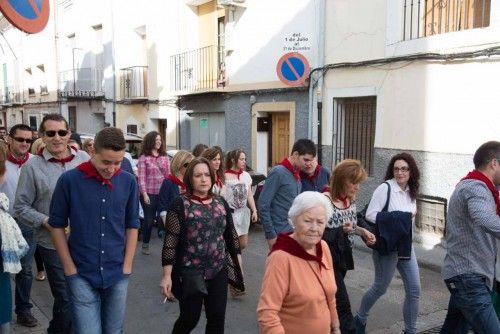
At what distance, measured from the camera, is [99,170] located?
9.88ft

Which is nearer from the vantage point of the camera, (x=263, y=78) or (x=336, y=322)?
(x=336, y=322)

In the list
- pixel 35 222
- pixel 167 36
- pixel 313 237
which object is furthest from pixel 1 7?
pixel 167 36

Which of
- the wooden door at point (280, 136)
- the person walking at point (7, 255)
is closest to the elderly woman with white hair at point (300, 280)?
the person walking at point (7, 255)

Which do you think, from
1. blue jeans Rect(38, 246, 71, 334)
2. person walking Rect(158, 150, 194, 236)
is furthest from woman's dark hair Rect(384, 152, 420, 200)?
blue jeans Rect(38, 246, 71, 334)

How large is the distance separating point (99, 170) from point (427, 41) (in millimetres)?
5944

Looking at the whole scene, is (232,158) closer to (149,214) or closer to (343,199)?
(149,214)

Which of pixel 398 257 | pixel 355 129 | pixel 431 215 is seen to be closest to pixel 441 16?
pixel 355 129

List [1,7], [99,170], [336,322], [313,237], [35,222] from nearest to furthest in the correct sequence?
[313,237] → [336,322] → [99,170] → [35,222] → [1,7]

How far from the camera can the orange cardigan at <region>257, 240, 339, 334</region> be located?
2.43 m

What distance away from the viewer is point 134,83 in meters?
16.4

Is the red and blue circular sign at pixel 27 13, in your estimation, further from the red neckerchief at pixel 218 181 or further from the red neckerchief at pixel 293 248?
the red neckerchief at pixel 293 248

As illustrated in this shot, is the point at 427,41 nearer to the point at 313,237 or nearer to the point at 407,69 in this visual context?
the point at 407,69

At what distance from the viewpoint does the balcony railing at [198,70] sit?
12.9 metres

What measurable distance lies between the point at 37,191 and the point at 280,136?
7.92 m
